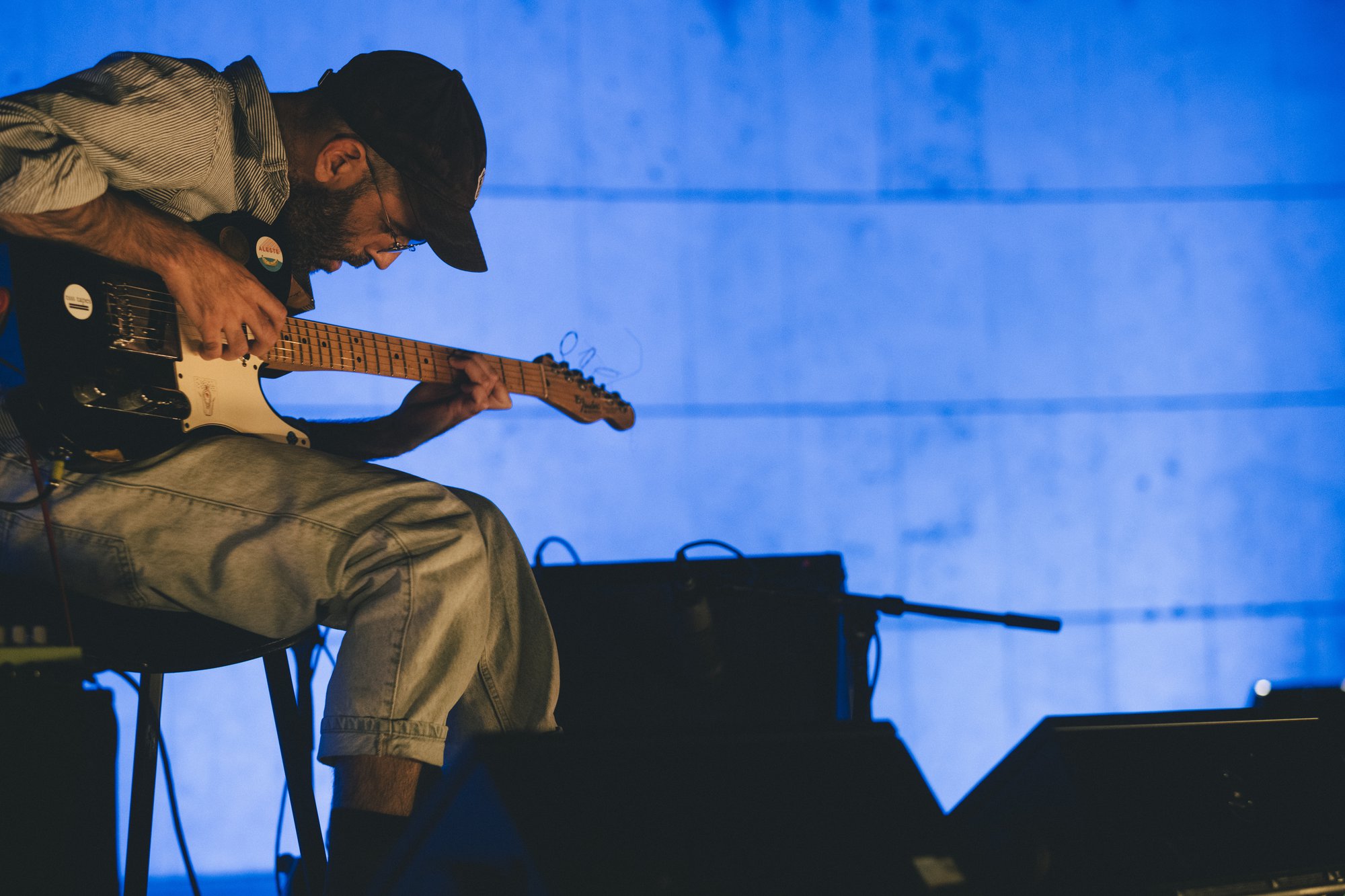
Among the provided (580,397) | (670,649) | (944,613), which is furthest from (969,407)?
(944,613)

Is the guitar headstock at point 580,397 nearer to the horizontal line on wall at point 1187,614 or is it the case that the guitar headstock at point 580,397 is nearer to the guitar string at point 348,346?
the guitar string at point 348,346

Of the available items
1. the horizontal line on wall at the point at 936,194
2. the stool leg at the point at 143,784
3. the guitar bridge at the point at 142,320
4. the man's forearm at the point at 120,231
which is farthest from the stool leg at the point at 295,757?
the horizontal line on wall at the point at 936,194

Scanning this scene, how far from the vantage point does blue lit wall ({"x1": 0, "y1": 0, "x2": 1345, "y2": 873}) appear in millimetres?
2709

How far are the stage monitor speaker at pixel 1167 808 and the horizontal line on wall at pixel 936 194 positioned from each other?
2214mm

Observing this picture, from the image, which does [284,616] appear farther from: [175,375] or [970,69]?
[970,69]

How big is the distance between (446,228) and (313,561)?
65cm

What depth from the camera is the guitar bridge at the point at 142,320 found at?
113 centimetres

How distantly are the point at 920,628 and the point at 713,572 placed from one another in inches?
61.1

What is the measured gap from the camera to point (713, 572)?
1.44 meters

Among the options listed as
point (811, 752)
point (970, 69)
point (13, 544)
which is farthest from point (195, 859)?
point (970, 69)

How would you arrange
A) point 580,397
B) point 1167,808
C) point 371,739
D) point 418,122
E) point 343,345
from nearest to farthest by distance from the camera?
point 1167,808 → point 371,739 → point 418,122 → point 343,345 → point 580,397

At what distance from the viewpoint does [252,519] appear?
1.12 m

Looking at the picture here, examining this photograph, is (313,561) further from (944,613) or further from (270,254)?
(944,613)

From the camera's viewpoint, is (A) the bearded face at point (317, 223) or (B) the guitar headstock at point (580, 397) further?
(B) the guitar headstock at point (580, 397)
